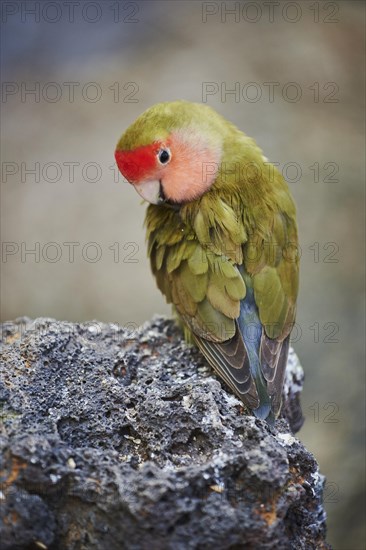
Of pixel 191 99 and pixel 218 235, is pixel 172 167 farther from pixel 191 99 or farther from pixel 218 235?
pixel 191 99

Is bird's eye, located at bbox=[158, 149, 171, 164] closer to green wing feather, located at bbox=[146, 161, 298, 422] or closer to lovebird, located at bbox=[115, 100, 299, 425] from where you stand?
lovebird, located at bbox=[115, 100, 299, 425]

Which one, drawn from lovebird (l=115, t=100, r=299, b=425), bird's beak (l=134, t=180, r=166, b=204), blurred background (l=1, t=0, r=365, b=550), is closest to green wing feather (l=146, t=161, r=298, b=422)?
lovebird (l=115, t=100, r=299, b=425)

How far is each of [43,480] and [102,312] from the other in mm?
2685

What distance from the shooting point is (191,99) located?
5.09 meters

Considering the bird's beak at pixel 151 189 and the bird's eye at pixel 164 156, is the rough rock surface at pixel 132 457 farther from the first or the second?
the bird's eye at pixel 164 156

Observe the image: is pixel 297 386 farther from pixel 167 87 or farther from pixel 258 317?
pixel 167 87

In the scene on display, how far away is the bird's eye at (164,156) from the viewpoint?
263cm

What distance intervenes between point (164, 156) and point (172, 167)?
5 centimetres

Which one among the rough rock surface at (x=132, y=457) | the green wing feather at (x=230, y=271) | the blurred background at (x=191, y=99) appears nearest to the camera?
the rough rock surface at (x=132, y=457)

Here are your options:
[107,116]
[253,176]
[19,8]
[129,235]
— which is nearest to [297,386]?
[253,176]

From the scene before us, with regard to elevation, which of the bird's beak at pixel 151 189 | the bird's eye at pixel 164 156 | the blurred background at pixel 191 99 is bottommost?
the bird's beak at pixel 151 189

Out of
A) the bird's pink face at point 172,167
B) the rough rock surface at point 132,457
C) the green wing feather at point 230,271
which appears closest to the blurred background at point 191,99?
the green wing feather at point 230,271

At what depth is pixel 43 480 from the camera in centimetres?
160

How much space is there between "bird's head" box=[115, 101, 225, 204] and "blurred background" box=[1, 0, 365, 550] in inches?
60.0
